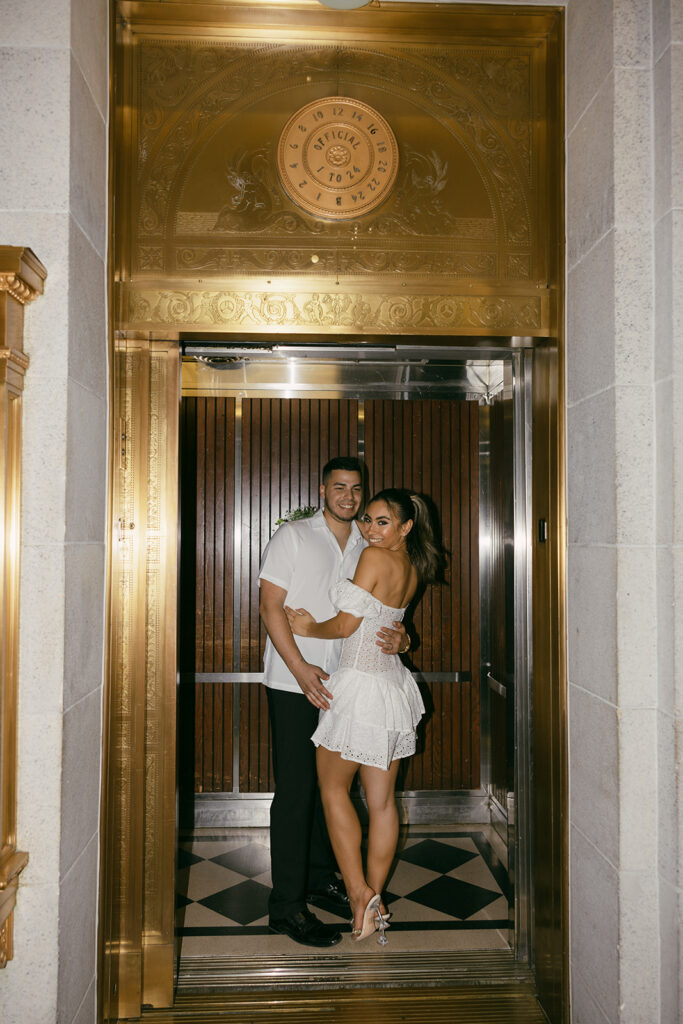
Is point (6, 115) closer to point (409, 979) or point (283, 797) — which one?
point (283, 797)

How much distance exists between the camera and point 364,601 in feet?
10.2

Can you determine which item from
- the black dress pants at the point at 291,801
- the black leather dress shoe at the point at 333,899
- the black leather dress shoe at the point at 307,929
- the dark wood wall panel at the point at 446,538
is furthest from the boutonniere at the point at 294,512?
the black leather dress shoe at the point at 307,929

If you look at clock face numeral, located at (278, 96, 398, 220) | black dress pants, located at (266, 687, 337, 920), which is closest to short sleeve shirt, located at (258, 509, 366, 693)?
black dress pants, located at (266, 687, 337, 920)

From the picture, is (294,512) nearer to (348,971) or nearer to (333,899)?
(333,899)

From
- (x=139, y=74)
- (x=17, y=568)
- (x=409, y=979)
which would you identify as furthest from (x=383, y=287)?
(x=409, y=979)

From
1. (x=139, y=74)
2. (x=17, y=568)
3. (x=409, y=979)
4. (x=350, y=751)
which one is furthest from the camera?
(x=350, y=751)

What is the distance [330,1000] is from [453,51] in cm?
335

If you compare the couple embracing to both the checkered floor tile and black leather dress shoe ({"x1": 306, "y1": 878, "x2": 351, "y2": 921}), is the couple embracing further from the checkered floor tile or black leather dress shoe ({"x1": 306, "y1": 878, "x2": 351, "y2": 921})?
the checkered floor tile

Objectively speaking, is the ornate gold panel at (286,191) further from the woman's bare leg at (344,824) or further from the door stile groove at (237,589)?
the door stile groove at (237,589)

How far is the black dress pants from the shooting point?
308 centimetres

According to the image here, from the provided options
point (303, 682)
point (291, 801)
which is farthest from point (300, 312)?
point (291, 801)

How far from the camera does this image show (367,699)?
10.0ft

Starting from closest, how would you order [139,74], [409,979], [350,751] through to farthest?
[139,74] < [409,979] < [350,751]

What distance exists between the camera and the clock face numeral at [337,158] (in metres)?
2.54
